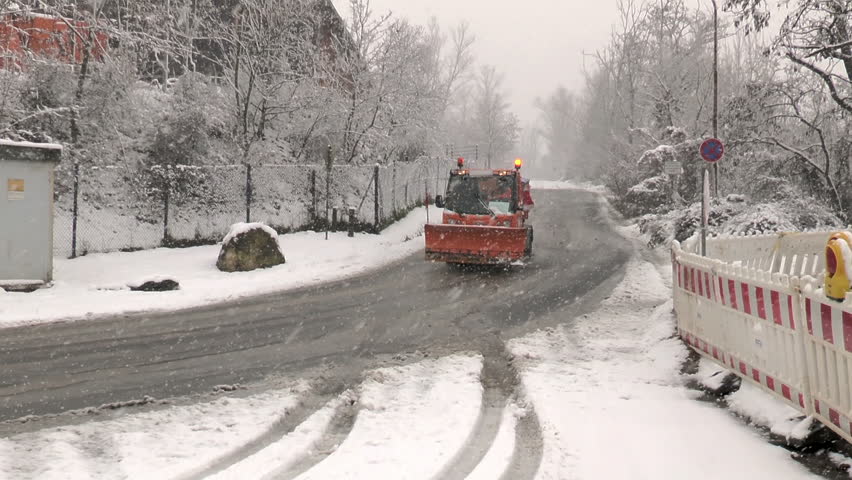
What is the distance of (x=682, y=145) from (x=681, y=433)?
20.5 meters

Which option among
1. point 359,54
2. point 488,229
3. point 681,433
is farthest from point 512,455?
point 359,54

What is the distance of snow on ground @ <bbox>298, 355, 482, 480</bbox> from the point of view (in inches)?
176

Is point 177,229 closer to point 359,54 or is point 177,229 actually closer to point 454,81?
point 359,54

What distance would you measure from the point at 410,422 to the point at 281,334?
3.65 metres

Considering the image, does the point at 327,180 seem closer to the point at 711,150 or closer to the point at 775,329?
the point at 711,150

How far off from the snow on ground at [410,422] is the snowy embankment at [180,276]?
540 cm

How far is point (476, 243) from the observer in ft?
45.9

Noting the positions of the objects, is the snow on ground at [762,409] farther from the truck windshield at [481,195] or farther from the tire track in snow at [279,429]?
the truck windshield at [481,195]

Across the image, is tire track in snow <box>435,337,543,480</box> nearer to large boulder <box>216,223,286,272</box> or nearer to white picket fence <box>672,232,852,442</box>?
white picket fence <box>672,232,852,442</box>

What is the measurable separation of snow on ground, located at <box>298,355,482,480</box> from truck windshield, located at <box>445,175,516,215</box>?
7.81m

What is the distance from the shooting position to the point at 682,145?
23.7 meters

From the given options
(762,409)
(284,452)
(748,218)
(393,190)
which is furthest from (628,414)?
(393,190)

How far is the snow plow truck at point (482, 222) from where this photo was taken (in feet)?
45.7

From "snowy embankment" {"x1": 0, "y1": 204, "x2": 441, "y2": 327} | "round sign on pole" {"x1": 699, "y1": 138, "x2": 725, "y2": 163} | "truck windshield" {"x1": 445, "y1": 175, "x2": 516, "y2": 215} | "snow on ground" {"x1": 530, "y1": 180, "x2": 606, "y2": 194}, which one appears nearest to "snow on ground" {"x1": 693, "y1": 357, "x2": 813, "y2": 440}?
"round sign on pole" {"x1": 699, "y1": 138, "x2": 725, "y2": 163}
